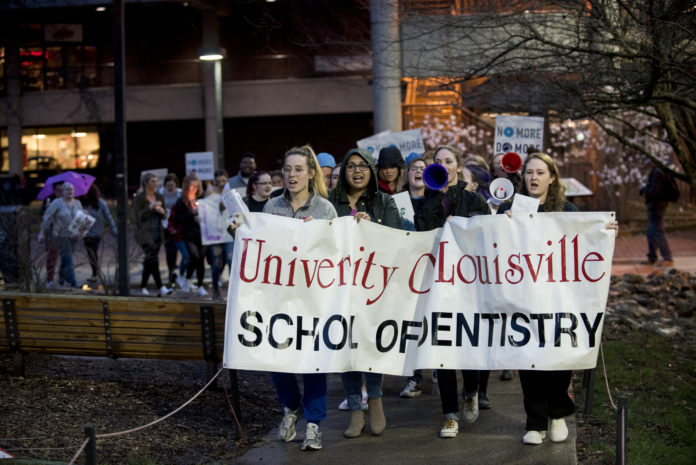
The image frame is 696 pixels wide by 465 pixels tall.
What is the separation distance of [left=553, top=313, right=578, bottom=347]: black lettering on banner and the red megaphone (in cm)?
176

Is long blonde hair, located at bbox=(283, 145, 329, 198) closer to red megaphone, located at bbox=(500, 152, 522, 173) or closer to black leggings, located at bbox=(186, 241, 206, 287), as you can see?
red megaphone, located at bbox=(500, 152, 522, 173)

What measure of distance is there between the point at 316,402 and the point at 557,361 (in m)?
1.65

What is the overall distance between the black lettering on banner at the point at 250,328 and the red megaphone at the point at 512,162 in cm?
263

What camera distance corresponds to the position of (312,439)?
634 centimetres

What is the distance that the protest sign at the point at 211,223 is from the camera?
14.1 meters

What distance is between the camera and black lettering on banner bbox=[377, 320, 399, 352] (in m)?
6.38

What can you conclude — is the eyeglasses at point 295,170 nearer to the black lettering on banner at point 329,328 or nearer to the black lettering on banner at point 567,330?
the black lettering on banner at point 329,328

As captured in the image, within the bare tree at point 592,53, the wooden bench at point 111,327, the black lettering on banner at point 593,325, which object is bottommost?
the wooden bench at point 111,327

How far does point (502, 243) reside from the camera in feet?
21.0

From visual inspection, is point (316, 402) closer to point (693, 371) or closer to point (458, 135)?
point (693, 371)

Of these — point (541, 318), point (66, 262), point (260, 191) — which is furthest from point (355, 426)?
point (66, 262)

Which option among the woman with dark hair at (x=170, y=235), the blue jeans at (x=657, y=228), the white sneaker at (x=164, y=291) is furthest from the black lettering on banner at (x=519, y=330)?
the blue jeans at (x=657, y=228)

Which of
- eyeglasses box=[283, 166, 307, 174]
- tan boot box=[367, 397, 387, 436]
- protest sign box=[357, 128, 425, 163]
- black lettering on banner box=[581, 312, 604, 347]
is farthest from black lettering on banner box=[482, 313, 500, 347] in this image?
protest sign box=[357, 128, 425, 163]

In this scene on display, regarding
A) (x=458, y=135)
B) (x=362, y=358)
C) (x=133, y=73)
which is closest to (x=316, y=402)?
(x=362, y=358)
